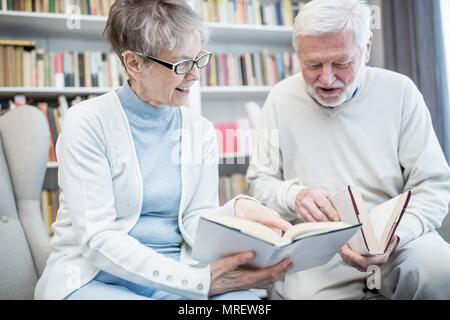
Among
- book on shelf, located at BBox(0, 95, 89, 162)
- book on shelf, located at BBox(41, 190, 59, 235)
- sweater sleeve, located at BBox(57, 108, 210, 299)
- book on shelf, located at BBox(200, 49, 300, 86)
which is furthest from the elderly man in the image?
book on shelf, located at BBox(200, 49, 300, 86)

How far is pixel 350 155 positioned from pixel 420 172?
0.61 ft

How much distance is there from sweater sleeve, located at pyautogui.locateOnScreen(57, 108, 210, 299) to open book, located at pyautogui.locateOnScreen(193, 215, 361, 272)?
0.20 feet

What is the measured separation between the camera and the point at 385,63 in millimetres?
1940

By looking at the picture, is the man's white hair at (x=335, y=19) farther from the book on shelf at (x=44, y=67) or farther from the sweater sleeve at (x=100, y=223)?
the book on shelf at (x=44, y=67)

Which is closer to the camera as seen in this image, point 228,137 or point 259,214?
point 259,214

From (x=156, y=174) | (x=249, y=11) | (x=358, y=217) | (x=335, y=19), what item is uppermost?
(x=249, y=11)

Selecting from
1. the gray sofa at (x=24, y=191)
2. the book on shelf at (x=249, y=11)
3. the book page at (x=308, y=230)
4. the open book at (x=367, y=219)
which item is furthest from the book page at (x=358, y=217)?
the book on shelf at (x=249, y=11)

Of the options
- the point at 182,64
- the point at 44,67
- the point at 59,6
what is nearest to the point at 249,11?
the point at 59,6

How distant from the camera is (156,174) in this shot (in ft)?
3.15

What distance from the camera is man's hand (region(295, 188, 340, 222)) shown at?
98 centimetres

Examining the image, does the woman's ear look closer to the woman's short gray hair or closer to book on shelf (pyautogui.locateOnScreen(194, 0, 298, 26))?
the woman's short gray hair

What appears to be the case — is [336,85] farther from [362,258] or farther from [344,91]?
[362,258]

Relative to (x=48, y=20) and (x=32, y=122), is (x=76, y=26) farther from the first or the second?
(x=32, y=122)

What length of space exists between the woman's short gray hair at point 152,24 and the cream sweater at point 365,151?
450 mm
